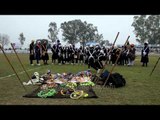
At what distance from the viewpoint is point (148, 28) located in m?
100

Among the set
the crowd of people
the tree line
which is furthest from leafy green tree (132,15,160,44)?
the crowd of people

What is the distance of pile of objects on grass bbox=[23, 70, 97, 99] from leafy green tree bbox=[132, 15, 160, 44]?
86166 millimetres

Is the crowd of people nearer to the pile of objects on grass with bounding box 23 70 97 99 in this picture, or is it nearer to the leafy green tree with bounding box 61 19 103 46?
the pile of objects on grass with bounding box 23 70 97 99

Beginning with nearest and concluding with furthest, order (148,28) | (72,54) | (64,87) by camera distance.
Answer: (64,87) < (72,54) < (148,28)

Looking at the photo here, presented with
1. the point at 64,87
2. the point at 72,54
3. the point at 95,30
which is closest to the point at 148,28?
the point at 95,30

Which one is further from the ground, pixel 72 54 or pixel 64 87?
pixel 64 87

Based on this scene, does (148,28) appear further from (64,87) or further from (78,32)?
(64,87)

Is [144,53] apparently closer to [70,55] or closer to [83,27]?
[70,55]

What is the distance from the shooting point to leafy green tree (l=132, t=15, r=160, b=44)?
97719 millimetres

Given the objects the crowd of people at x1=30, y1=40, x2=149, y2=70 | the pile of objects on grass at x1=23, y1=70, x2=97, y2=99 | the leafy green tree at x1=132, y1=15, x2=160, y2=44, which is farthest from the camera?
the leafy green tree at x1=132, y1=15, x2=160, y2=44

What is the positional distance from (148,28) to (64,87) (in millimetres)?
92478

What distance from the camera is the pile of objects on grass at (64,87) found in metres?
9.70
